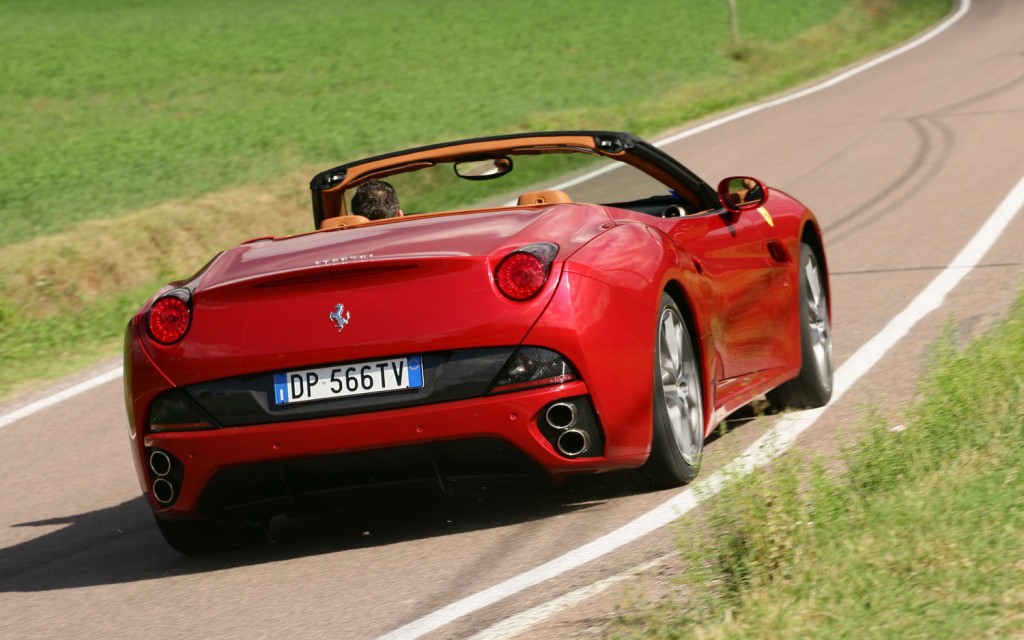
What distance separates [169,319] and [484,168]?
1.65 meters

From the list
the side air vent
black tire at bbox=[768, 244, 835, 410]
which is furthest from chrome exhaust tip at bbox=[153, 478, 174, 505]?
black tire at bbox=[768, 244, 835, 410]

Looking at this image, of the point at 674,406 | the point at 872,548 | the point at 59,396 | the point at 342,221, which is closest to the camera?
the point at 872,548

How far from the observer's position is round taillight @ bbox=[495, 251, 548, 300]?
211 inches

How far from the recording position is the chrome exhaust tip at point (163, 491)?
5.61 metres

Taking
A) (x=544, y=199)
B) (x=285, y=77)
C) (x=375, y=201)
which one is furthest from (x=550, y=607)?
(x=285, y=77)

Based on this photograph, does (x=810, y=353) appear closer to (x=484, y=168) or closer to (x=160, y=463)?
(x=484, y=168)

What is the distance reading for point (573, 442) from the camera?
214 inches

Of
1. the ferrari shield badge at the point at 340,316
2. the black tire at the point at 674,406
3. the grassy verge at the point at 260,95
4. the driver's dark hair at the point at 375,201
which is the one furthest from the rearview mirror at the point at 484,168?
the grassy verge at the point at 260,95

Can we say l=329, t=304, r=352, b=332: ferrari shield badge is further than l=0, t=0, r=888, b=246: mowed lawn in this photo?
No

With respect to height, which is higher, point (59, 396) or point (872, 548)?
point (872, 548)

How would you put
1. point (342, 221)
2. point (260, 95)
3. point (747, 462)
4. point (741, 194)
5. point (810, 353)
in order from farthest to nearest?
1. point (260, 95)
2. point (810, 353)
3. point (741, 194)
4. point (342, 221)
5. point (747, 462)

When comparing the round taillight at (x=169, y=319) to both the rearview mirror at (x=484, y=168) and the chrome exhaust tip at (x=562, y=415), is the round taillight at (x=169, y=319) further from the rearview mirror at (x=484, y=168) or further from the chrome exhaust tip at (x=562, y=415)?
the rearview mirror at (x=484, y=168)

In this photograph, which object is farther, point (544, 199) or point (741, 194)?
point (741, 194)

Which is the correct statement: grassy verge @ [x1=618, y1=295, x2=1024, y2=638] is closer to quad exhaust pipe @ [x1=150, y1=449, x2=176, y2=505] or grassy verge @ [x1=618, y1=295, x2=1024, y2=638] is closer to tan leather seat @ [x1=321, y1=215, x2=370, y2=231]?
quad exhaust pipe @ [x1=150, y1=449, x2=176, y2=505]
